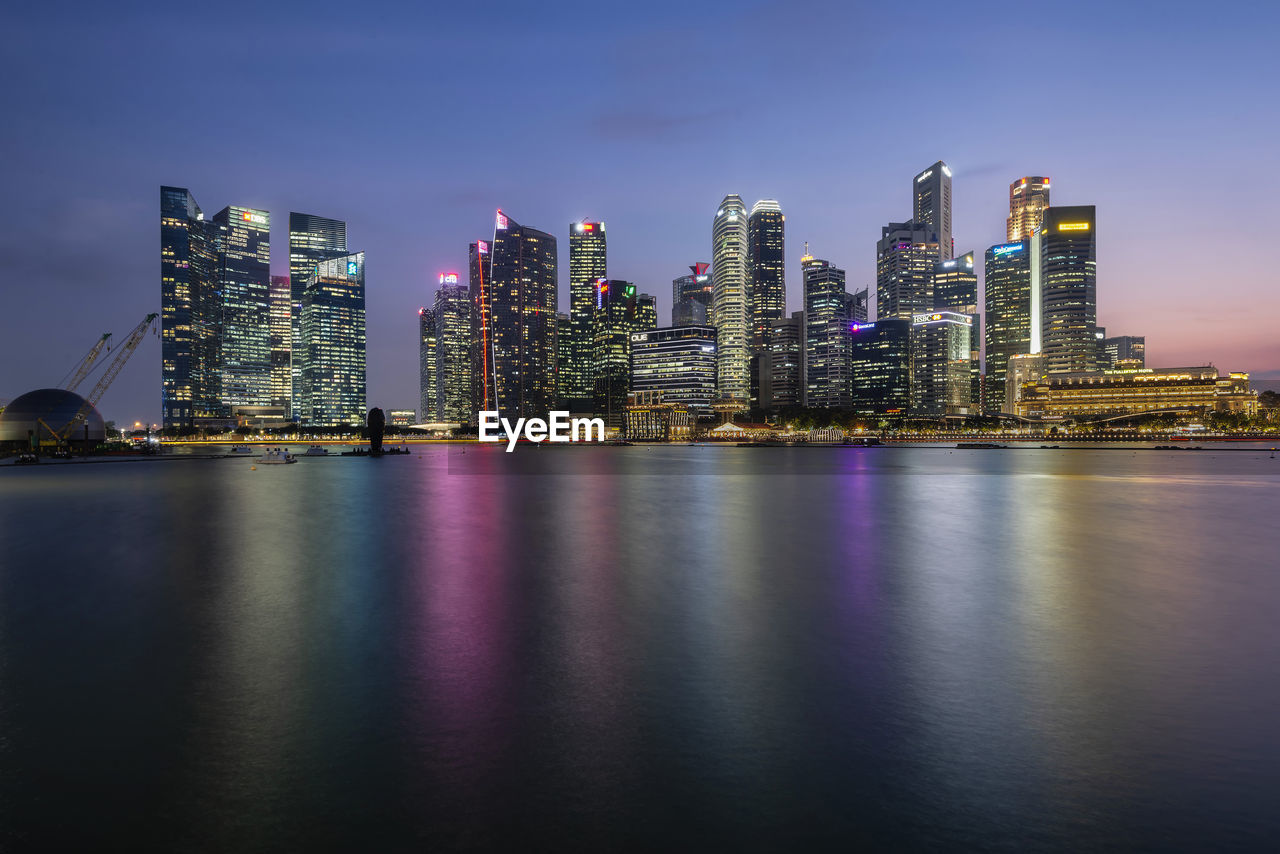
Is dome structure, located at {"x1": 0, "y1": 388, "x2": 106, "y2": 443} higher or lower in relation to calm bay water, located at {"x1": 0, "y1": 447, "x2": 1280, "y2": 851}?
higher

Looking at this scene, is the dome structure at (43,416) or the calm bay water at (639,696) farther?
the dome structure at (43,416)

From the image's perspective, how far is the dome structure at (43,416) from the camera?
456 feet

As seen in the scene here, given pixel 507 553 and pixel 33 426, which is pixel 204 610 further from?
pixel 33 426

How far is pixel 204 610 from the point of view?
1747 cm

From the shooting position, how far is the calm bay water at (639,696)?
7.48m

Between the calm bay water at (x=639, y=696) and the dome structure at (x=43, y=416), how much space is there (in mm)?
148785

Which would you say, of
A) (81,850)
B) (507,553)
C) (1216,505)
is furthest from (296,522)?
(1216,505)

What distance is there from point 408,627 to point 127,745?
22.4 ft

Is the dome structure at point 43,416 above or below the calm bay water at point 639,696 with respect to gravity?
above

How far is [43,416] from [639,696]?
7101 inches

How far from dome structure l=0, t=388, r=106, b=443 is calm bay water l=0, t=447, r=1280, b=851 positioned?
14879 cm

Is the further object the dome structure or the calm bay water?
the dome structure

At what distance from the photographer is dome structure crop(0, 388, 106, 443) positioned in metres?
139

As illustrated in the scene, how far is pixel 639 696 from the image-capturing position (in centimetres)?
1128
